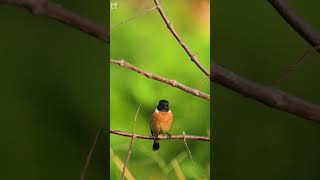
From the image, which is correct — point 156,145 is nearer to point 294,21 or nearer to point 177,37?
point 177,37

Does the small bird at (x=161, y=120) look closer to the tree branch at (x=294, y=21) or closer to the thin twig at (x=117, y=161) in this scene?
the thin twig at (x=117, y=161)

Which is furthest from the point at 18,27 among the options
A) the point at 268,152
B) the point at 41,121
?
the point at 268,152

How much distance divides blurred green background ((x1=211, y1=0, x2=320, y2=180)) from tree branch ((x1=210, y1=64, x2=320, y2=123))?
1.10ft

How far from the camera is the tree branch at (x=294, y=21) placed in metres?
1.10

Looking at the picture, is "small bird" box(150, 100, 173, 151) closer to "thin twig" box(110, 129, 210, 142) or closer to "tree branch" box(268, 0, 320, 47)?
"thin twig" box(110, 129, 210, 142)

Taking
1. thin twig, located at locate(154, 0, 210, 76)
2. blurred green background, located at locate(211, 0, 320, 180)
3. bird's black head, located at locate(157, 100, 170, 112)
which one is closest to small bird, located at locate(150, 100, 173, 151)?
bird's black head, located at locate(157, 100, 170, 112)

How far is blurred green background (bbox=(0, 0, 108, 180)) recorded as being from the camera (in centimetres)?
125

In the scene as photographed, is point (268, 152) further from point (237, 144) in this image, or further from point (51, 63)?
point (51, 63)

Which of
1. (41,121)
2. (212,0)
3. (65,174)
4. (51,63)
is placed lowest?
(65,174)

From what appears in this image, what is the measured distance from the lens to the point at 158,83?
3.74 ft

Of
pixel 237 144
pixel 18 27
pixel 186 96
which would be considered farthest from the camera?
pixel 237 144

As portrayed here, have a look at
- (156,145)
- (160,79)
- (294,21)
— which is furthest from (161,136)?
(294,21)

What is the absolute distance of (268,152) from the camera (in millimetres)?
1388

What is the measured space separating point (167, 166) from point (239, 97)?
336 millimetres
